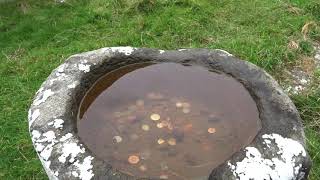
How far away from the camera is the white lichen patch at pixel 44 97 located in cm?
292

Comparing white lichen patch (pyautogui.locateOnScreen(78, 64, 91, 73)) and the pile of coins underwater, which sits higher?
white lichen patch (pyautogui.locateOnScreen(78, 64, 91, 73))

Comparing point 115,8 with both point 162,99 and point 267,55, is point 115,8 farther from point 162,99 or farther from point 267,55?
point 162,99

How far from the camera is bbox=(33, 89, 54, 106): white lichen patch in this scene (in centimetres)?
292

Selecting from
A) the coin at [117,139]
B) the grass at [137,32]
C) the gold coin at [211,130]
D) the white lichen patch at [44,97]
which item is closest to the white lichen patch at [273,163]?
the gold coin at [211,130]

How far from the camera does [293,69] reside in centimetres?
511

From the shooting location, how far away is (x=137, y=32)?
5.68 metres

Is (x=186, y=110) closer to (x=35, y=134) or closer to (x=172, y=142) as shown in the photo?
(x=172, y=142)

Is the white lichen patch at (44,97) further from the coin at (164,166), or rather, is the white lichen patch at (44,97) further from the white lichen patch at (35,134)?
the coin at (164,166)

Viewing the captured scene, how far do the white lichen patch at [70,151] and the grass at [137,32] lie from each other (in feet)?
6.37

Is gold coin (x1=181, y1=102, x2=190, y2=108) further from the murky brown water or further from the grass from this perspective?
the grass

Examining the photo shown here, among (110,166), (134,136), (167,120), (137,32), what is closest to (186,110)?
(167,120)

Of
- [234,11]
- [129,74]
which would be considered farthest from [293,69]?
[129,74]

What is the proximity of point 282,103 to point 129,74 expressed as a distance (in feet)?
3.38

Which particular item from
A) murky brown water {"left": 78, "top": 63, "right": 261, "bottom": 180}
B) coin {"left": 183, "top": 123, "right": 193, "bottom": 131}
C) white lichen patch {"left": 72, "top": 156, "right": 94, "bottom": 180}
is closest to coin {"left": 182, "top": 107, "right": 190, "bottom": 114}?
murky brown water {"left": 78, "top": 63, "right": 261, "bottom": 180}
